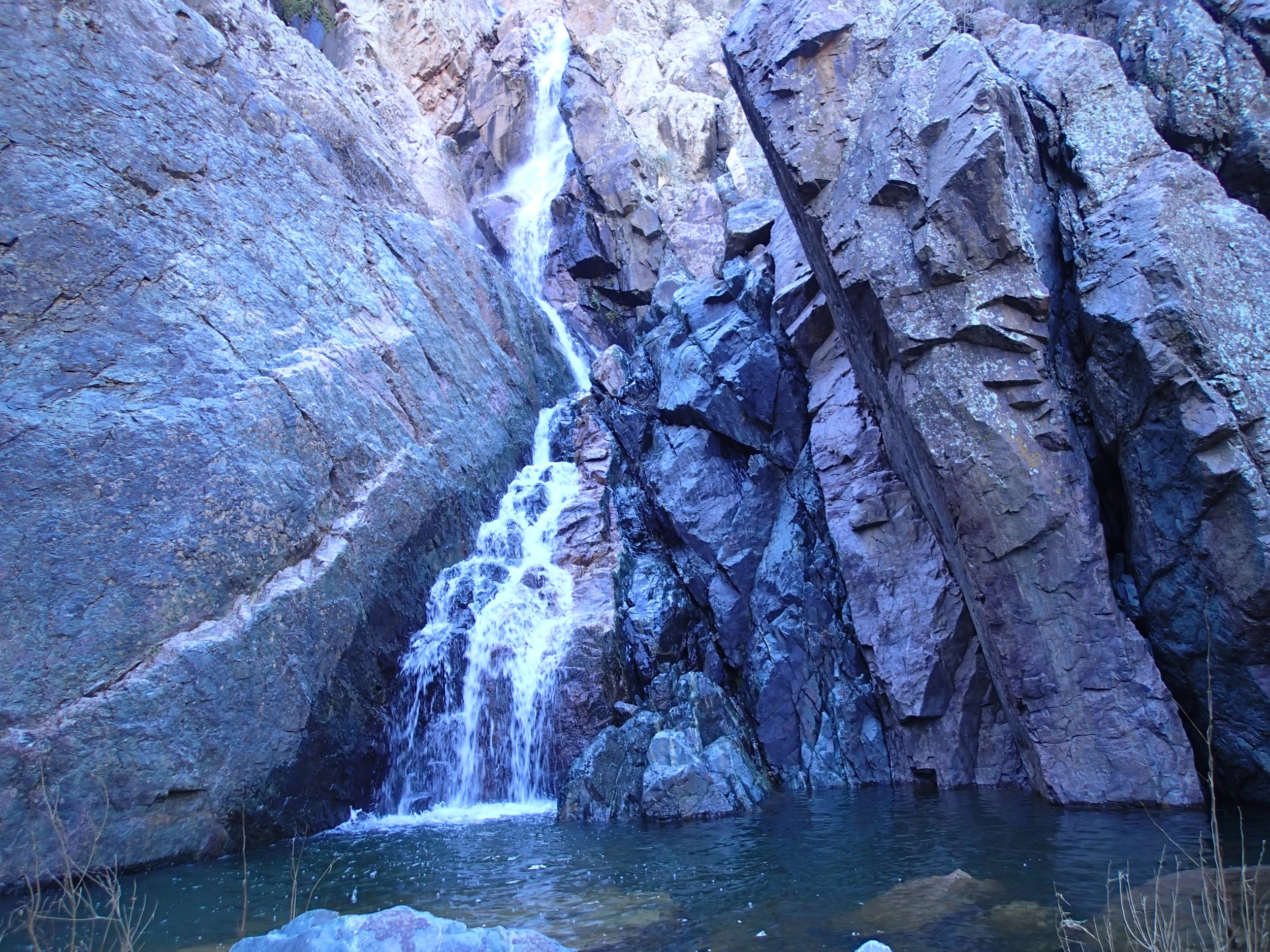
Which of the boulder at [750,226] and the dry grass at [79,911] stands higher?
the boulder at [750,226]

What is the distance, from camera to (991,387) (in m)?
11.3

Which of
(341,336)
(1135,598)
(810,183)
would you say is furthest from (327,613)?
(1135,598)

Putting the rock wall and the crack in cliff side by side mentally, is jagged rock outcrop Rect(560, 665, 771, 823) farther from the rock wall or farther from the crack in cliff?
the crack in cliff

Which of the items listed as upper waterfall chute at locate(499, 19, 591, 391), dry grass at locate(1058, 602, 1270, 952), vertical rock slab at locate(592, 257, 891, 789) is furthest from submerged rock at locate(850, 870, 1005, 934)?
upper waterfall chute at locate(499, 19, 591, 391)

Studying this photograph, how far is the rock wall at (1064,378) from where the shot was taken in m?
10.0

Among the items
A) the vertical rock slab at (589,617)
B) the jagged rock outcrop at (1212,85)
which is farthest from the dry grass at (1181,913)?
the jagged rock outcrop at (1212,85)

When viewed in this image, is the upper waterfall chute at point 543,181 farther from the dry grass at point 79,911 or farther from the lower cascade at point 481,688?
the dry grass at point 79,911

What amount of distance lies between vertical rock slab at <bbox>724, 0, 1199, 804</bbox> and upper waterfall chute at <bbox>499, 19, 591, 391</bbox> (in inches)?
584

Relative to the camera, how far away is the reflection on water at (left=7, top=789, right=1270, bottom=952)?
661 centimetres

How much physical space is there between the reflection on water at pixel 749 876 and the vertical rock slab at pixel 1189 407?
179cm

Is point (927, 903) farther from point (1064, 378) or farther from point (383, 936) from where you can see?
point (1064, 378)

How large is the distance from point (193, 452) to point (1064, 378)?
43.5 feet

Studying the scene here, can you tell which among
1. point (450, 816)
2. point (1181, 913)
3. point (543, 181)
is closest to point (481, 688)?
point (450, 816)

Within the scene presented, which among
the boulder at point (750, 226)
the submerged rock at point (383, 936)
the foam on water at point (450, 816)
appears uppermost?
the boulder at point (750, 226)
